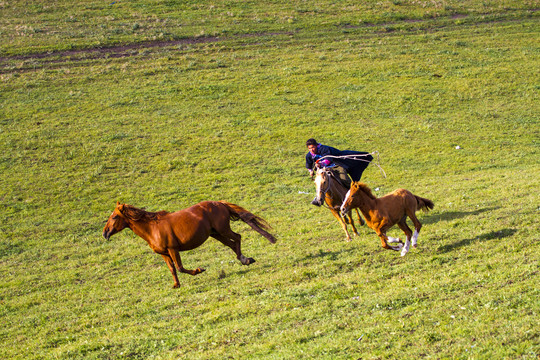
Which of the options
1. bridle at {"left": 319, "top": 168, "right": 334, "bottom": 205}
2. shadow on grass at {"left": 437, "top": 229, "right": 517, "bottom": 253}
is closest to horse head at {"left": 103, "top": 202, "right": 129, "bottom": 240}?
bridle at {"left": 319, "top": 168, "right": 334, "bottom": 205}

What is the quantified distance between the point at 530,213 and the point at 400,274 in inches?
220

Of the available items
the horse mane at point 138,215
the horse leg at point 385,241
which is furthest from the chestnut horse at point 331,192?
the horse mane at point 138,215

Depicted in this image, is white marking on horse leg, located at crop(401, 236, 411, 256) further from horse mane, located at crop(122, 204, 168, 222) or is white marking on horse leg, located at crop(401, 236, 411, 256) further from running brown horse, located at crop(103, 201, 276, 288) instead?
horse mane, located at crop(122, 204, 168, 222)

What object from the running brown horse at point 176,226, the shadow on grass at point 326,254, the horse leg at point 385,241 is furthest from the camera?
the shadow on grass at point 326,254

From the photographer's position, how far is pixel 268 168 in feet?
86.3

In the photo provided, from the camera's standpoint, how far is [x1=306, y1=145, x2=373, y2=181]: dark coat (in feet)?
55.0

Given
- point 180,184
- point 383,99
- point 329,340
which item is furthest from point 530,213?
point 383,99

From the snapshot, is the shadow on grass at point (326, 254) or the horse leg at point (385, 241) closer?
the horse leg at point (385, 241)

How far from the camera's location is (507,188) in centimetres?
1911

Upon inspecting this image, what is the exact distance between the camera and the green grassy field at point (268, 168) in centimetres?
1028

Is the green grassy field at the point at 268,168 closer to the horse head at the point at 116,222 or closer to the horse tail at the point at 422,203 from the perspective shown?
the horse tail at the point at 422,203

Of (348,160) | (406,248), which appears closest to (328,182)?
(348,160)

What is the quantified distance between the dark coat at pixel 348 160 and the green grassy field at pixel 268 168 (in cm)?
206

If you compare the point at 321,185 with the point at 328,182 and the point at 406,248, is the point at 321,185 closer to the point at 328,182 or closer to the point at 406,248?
the point at 328,182
